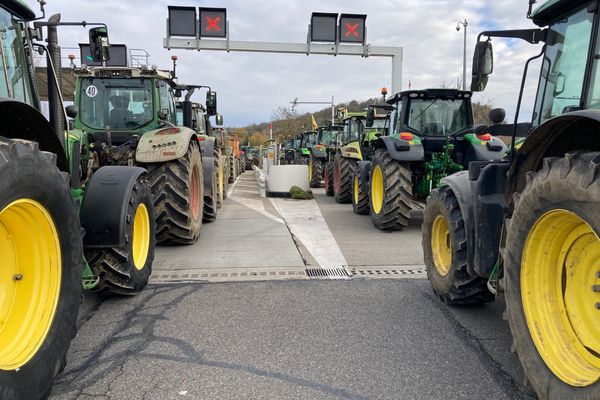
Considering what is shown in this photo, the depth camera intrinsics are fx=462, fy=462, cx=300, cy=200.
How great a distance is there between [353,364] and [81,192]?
2.85 meters

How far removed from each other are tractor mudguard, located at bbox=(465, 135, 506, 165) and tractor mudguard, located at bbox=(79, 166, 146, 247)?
20.1ft

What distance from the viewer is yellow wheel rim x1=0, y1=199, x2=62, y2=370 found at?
244 centimetres

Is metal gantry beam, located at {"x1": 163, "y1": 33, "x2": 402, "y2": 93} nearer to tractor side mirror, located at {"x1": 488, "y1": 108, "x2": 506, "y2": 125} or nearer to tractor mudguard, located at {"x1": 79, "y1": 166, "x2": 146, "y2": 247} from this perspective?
tractor mudguard, located at {"x1": 79, "y1": 166, "x2": 146, "y2": 247}

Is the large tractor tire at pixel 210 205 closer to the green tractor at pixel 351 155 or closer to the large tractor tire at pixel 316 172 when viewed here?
the green tractor at pixel 351 155

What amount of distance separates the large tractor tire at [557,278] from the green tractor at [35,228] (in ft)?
8.51

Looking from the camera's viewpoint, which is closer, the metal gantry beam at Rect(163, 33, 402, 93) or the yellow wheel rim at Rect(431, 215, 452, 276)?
the yellow wheel rim at Rect(431, 215, 452, 276)

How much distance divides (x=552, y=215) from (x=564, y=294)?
0.47 metres

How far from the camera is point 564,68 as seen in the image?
10.2ft

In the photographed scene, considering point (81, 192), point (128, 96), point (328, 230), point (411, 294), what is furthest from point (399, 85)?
point (81, 192)

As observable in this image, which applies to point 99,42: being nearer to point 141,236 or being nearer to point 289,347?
point 141,236

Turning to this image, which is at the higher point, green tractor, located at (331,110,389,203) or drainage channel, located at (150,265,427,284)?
green tractor, located at (331,110,389,203)

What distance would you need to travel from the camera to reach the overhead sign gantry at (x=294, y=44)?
554 inches

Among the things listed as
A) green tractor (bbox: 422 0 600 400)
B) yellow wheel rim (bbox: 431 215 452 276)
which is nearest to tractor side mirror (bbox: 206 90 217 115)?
yellow wheel rim (bbox: 431 215 452 276)

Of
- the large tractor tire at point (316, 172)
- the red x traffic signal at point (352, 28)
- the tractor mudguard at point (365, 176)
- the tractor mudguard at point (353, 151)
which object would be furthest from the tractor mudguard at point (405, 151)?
the large tractor tire at point (316, 172)
